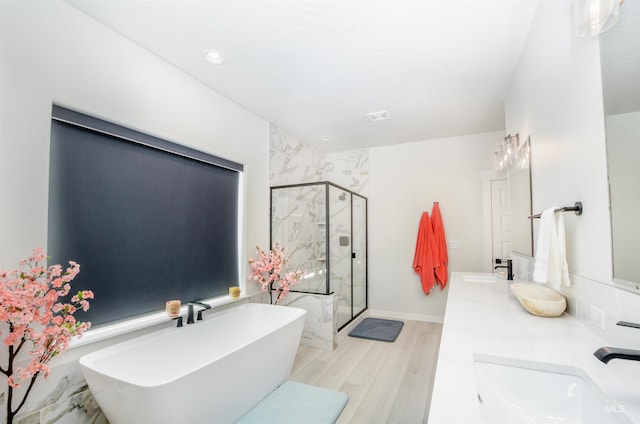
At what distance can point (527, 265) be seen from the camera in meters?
2.38

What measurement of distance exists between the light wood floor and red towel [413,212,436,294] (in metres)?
0.68

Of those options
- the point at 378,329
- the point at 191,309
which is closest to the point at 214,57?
the point at 191,309

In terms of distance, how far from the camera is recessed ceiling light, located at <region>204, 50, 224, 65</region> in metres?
2.28

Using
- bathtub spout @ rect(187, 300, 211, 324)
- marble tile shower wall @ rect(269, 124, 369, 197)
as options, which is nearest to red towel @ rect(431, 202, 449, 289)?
marble tile shower wall @ rect(269, 124, 369, 197)

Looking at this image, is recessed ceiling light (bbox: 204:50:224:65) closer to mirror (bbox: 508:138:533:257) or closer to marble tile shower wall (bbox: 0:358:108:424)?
marble tile shower wall (bbox: 0:358:108:424)

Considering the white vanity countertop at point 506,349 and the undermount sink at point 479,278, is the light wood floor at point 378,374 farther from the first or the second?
the white vanity countertop at point 506,349

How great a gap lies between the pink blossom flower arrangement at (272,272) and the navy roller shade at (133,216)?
1.06 ft

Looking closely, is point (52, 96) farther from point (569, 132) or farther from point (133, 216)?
point (569, 132)

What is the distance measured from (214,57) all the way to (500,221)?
3843mm

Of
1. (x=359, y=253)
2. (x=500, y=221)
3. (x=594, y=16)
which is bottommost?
(x=359, y=253)

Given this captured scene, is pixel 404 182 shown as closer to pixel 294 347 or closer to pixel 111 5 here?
pixel 294 347

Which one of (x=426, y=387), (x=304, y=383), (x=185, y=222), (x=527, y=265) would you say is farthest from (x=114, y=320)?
(x=527, y=265)

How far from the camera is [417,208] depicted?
4508mm

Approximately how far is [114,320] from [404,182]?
3880 millimetres
